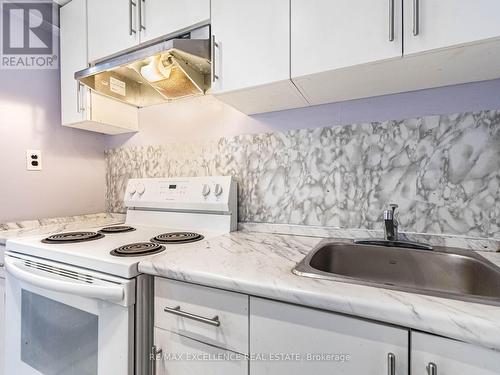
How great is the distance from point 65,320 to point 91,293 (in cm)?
27

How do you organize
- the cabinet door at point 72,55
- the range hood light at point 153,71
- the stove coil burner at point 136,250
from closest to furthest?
the stove coil burner at point 136,250, the range hood light at point 153,71, the cabinet door at point 72,55

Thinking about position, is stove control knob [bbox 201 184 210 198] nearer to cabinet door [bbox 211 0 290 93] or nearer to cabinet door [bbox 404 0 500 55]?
cabinet door [bbox 211 0 290 93]

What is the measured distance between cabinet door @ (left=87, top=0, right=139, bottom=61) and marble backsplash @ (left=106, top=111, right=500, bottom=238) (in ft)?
2.01

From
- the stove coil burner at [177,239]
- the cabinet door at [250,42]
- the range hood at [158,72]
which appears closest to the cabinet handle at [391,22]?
the cabinet door at [250,42]

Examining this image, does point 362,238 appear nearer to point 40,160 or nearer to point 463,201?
point 463,201

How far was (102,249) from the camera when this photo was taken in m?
0.96

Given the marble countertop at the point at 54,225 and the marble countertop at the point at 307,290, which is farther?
the marble countertop at the point at 54,225

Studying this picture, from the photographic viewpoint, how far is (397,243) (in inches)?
38.8

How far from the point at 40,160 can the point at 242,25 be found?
4.74 feet

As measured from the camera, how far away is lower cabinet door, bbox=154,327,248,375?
698 millimetres

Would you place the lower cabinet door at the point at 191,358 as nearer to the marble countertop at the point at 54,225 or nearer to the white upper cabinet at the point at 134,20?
the marble countertop at the point at 54,225

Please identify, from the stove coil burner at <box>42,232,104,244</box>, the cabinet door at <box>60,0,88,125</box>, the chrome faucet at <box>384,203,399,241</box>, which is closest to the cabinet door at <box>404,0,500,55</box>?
the chrome faucet at <box>384,203,399,241</box>

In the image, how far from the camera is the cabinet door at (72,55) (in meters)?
1.43

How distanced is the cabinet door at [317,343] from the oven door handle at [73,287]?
0.43 meters
